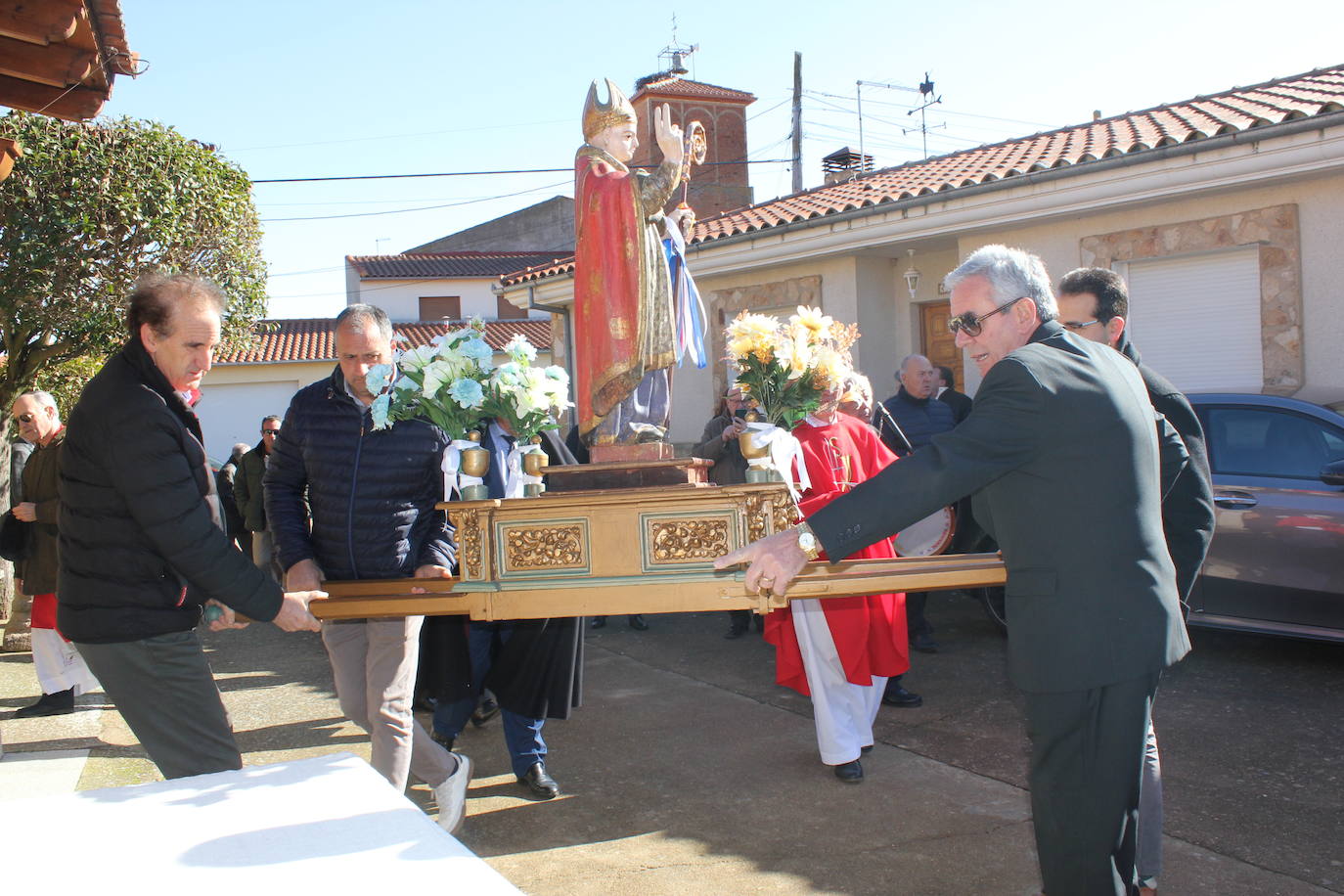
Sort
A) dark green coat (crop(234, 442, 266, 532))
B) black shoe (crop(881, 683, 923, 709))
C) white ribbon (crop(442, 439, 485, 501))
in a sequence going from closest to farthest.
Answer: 1. white ribbon (crop(442, 439, 485, 501))
2. black shoe (crop(881, 683, 923, 709))
3. dark green coat (crop(234, 442, 266, 532))

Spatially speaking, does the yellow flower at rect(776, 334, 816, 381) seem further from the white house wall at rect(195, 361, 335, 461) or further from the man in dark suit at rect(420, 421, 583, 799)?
the white house wall at rect(195, 361, 335, 461)

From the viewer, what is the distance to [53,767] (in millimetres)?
5074

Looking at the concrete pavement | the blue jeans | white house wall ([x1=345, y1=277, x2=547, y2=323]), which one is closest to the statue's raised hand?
the blue jeans

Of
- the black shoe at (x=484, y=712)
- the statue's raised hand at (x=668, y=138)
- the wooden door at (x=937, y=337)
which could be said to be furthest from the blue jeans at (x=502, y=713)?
the wooden door at (x=937, y=337)

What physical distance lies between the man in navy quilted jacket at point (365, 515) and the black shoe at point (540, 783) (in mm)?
979

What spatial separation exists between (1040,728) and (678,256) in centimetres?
210

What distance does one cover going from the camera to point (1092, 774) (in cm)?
239

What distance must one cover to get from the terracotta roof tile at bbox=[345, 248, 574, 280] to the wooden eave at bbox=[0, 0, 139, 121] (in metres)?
31.3

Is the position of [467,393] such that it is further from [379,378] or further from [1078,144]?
[1078,144]

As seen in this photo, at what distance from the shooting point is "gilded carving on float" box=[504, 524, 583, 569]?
2922 millimetres

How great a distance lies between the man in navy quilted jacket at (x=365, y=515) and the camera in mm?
3551

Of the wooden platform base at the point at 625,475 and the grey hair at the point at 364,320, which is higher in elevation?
the grey hair at the point at 364,320

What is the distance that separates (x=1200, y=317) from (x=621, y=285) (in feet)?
22.0

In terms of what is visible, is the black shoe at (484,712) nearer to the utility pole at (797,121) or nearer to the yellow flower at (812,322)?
the yellow flower at (812,322)
